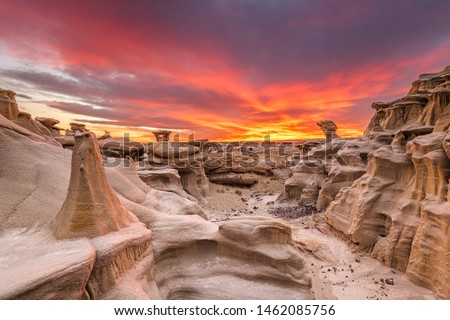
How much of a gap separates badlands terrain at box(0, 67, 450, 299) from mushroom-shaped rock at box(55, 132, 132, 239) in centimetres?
3

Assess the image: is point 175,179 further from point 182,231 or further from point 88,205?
point 88,205

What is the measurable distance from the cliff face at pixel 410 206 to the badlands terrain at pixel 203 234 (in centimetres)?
6

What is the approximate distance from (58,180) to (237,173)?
2858 cm

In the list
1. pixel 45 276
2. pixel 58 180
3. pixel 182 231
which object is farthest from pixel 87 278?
pixel 58 180

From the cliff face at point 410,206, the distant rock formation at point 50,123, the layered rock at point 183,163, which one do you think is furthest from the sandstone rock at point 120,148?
the cliff face at point 410,206

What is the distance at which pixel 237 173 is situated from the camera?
119ft

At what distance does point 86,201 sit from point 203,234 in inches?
152

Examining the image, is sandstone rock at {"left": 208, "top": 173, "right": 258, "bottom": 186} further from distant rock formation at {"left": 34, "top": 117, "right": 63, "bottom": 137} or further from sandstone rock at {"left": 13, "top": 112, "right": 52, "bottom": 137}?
sandstone rock at {"left": 13, "top": 112, "right": 52, "bottom": 137}

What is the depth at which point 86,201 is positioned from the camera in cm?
640

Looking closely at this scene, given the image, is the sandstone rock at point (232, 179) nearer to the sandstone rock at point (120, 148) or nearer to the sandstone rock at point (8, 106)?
the sandstone rock at point (120, 148)

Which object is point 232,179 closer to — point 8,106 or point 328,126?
point 328,126

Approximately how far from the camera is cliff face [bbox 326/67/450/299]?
10.0 m

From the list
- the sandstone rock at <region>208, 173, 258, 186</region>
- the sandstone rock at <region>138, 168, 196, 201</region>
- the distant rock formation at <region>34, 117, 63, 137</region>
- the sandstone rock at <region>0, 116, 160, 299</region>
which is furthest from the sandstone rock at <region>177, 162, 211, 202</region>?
the sandstone rock at <region>0, 116, 160, 299</region>

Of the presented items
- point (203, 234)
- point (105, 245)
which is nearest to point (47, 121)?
point (203, 234)
